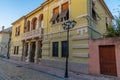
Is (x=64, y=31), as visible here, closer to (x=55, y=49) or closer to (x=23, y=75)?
(x=55, y=49)

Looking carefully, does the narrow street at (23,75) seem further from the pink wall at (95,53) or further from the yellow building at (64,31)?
the pink wall at (95,53)

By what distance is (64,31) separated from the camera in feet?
40.5

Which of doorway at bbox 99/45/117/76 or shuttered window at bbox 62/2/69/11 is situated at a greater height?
shuttered window at bbox 62/2/69/11

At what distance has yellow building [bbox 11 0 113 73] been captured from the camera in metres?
10.5

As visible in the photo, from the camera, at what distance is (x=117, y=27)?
9.12m

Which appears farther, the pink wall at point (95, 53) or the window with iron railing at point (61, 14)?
the window with iron railing at point (61, 14)

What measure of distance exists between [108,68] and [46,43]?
786cm

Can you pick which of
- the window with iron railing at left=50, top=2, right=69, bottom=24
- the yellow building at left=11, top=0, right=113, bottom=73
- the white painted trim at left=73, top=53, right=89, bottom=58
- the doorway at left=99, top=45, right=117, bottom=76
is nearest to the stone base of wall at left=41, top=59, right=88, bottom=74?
the yellow building at left=11, top=0, right=113, bottom=73

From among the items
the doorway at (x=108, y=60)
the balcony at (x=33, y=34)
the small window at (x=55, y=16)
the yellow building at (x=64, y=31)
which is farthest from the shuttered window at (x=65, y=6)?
the doorway at (x=108, y=60)

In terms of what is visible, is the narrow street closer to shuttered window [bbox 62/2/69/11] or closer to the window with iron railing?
the window with iron railing

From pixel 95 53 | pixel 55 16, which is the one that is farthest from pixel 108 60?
pixel 55 16

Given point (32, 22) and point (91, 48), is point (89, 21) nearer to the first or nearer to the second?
point (91, 48)

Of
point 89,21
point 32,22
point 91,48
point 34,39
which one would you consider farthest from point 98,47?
point 32,22

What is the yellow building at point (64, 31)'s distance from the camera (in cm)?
1054
